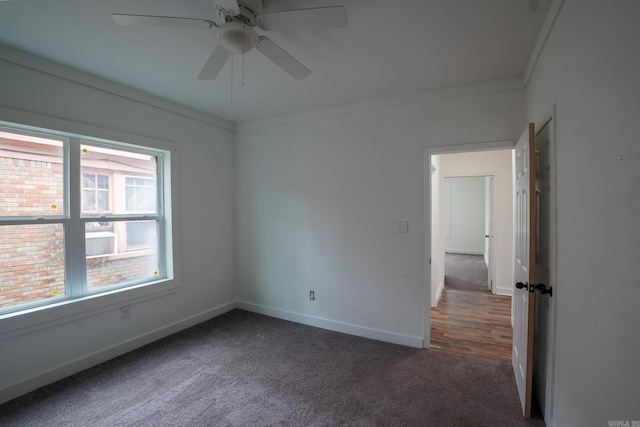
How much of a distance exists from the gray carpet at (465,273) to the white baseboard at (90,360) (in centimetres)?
451

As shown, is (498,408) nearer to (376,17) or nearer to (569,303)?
(569,303)

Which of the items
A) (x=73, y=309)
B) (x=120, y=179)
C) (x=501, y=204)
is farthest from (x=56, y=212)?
(x=501, y=204)

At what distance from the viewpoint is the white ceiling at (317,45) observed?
1.71 meters

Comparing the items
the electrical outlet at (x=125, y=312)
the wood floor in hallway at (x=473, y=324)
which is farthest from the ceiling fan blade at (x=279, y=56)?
the wood floor in hallway at (x=473, y=324)

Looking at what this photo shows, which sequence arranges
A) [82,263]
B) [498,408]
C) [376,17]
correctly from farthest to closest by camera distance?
[82,263]
[498,408]
[376,17]

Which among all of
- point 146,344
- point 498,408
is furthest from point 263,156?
point 498,408

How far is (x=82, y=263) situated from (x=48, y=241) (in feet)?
1.06

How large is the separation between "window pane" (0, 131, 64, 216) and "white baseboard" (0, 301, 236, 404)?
4.35 ft

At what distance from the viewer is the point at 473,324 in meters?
3.63

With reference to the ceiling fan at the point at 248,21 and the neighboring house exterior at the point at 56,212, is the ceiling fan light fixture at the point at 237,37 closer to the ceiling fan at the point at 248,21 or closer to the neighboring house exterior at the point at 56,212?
the ceiling fan at the point at 248,21

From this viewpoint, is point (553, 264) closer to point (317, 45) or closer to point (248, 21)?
point (317, 45)

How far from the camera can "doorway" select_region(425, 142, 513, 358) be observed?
3.12m

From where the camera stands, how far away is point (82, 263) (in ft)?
8.70

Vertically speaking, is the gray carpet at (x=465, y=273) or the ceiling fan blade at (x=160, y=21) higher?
the ceiling fan blade at (x=160, y=21)
